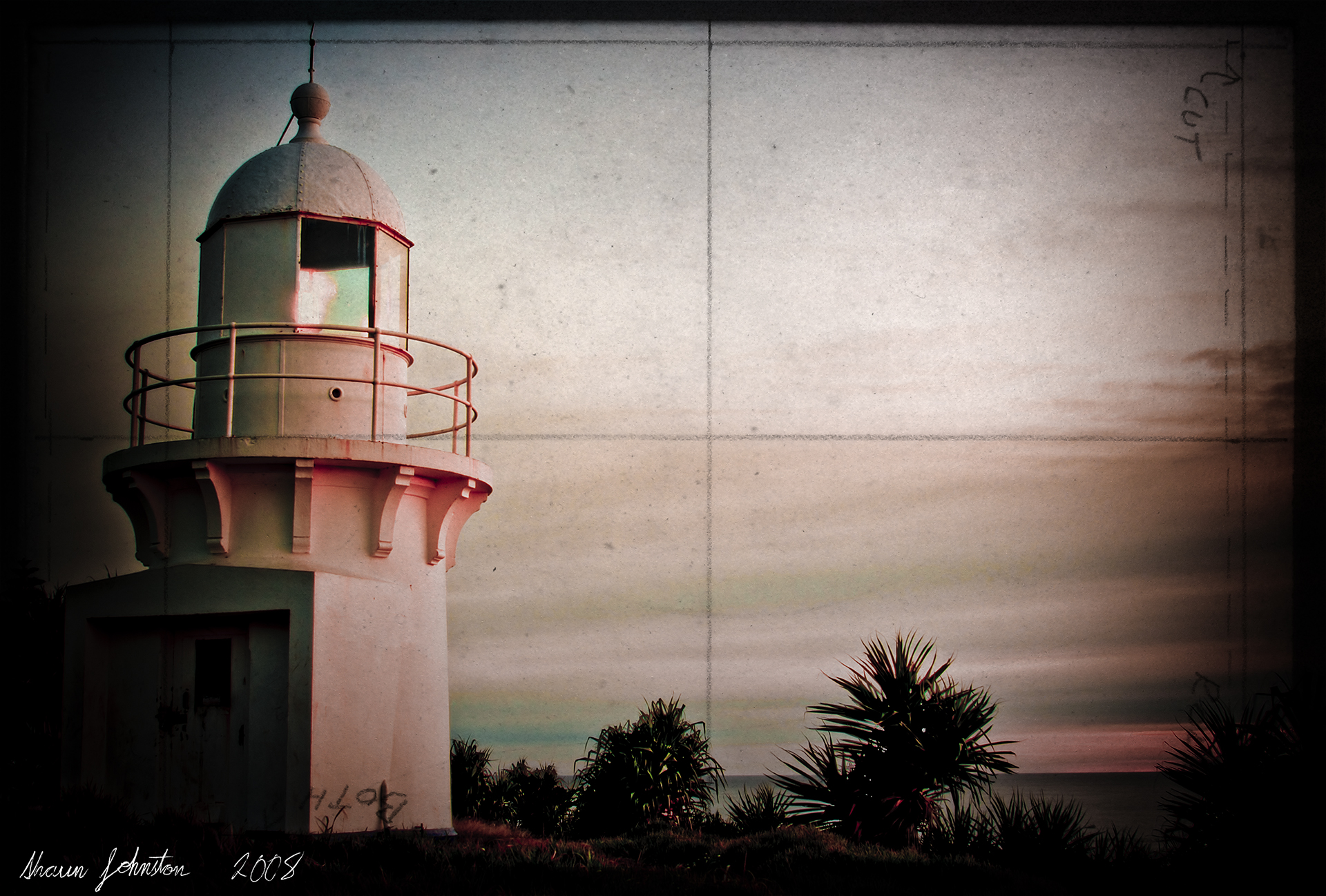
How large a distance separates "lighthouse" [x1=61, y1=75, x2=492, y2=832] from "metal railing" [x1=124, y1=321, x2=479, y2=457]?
4cm

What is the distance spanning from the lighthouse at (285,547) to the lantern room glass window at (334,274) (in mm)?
18

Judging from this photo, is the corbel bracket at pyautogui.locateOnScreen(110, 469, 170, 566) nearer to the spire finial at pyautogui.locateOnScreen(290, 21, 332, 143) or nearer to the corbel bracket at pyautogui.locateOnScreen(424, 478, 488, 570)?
the corbel bracket at pyautogui.locateOnScreen(424, 478, 488, 570)

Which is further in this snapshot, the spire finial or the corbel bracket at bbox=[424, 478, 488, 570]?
the spire finial

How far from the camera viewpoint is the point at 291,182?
31.3ft

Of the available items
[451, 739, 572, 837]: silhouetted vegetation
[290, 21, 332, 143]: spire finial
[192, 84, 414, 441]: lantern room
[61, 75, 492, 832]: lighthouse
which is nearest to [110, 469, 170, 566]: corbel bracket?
[61, 75, 492, 832]: lighthouse

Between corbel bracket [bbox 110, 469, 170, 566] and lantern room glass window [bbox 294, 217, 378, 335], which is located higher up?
lantern room glass window [bbox 294, 217, 378, 335]

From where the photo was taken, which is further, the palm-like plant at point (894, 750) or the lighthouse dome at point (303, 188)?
the palm-like plant at point (894, 750)

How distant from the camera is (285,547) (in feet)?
29.3

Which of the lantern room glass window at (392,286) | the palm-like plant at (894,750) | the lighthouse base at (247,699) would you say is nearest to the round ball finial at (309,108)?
the lantern room glass window at (392,286)

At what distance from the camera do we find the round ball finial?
9.90 m

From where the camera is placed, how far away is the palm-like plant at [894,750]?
9.98 meters
